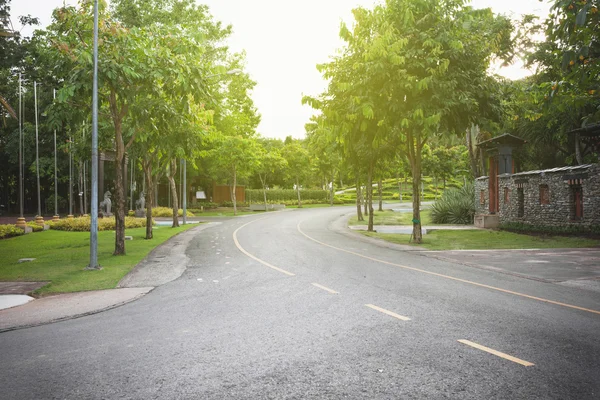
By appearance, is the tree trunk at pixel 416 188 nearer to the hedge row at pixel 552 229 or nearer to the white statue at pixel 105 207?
the hedge row at pixel 552 229

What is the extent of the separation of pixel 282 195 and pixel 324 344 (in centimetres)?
6258

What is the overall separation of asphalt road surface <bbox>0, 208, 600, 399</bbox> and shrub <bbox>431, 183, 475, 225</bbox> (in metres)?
21.4

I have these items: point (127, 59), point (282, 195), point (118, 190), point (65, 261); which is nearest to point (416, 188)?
point (118, 190)

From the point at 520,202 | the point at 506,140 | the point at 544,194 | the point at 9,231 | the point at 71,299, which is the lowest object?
the point at 71,299

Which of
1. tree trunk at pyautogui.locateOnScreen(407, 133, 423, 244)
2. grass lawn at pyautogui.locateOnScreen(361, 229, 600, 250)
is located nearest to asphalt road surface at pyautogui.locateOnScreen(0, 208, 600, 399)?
grass lawn at pyautogui.locateOnScreen(361, 229, 600, 250)

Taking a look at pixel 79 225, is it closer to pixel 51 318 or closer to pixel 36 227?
pixel 36 227

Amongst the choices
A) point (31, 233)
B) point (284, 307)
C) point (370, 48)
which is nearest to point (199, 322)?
point (284, 307)

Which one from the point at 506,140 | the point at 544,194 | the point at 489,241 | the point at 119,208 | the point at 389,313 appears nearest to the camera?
the point at 389,313

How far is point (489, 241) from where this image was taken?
2066 centimetres

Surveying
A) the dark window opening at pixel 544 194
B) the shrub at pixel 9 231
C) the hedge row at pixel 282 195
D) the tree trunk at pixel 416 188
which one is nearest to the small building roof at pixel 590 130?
the dark window opening at pixel 544 194

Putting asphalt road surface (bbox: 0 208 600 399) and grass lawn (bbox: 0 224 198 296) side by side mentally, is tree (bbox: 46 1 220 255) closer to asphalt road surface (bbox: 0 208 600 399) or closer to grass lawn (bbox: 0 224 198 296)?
grass lawn (bbox: 0 224 198 296)

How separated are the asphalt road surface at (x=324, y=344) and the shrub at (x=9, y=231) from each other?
15.8m

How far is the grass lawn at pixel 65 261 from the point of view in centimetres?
1108

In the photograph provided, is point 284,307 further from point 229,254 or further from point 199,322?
point 229,254
